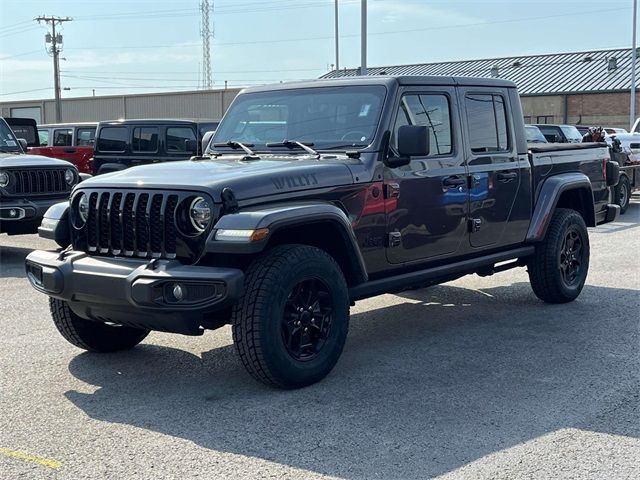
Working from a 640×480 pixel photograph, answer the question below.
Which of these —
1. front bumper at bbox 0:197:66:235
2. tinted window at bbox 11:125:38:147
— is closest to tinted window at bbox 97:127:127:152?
tinted window at bbox 11:125:38:147

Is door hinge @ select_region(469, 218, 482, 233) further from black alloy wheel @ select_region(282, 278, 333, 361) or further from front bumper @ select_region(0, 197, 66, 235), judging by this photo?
front bumper @ select_region(0, 197, 66, 235)

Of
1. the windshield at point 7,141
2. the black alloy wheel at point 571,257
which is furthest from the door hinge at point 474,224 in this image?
the windshield at point 7,141

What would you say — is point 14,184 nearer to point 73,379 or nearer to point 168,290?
point 73,379

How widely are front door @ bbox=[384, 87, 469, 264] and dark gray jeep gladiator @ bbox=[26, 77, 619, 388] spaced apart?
0.01 meters

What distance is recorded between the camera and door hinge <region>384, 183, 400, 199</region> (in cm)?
579

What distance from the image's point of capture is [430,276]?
20.5 ft

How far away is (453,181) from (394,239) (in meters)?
0.82

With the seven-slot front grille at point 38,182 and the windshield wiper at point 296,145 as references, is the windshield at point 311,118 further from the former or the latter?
the seven-slot front grille at point 38,182

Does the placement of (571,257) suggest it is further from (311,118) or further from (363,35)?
(363,35)

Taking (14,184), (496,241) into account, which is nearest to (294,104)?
(496,241)

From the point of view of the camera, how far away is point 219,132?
671 cm

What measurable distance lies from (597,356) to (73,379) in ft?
11.9

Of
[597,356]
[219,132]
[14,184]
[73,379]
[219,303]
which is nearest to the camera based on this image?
[219,303]

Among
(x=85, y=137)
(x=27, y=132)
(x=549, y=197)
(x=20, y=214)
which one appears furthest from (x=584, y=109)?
(x=549, y=197)
